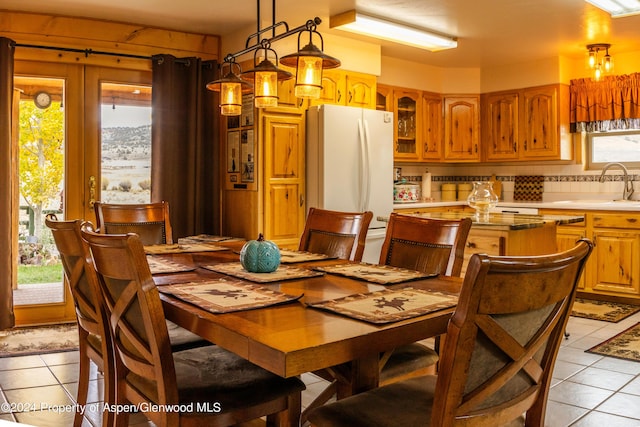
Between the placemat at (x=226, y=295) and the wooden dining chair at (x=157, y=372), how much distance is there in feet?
0.57

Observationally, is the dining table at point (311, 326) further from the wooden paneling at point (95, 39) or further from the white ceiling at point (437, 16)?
the wooden paneling at point (95, 39)

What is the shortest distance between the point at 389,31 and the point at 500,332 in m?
3.65

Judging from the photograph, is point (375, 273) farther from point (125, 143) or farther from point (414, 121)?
point (414, 121)

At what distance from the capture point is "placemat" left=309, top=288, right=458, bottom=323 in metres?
1.54

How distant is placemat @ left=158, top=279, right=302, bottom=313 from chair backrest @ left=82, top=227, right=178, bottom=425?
0.16m

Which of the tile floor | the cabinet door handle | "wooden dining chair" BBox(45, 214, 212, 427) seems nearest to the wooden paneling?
the cabinet door handle

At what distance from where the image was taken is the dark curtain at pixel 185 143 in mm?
4590

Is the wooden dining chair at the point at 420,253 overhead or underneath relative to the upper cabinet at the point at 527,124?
underneath

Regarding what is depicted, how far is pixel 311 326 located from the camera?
57.0 inches

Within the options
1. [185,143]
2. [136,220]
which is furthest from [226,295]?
[185,143]

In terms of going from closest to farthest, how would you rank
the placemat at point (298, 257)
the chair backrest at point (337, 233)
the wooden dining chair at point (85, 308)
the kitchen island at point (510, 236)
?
the wooden dining chair at point (85, 308), the placemat at point (298, 257), the chair backrest at point (337, 233), the kitchen island at point (510, 236)

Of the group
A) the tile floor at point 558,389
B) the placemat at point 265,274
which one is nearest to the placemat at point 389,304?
the placemat at point 265,274

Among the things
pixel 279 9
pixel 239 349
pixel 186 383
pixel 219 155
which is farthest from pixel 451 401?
pixel 219 155

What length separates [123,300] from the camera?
1617 millimetres
